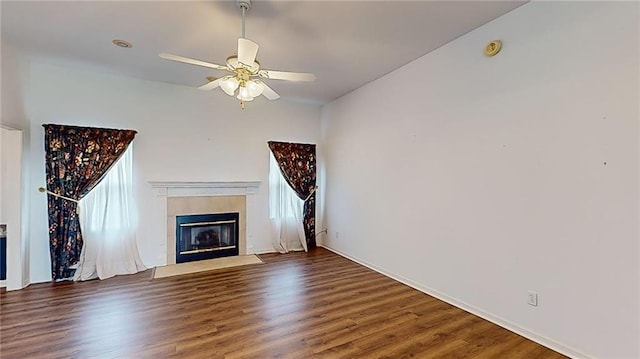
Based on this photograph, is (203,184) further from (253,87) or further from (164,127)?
(253,87)

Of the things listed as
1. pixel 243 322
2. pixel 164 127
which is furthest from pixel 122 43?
pixel 243 322

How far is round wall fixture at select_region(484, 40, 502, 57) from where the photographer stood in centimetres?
280

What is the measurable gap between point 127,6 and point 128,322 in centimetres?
293

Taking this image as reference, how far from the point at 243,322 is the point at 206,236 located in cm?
262

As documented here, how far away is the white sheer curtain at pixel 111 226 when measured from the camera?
404 centimetres

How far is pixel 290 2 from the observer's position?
2.52 meters

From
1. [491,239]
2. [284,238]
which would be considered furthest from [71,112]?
[491,239]

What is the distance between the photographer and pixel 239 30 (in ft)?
9.77

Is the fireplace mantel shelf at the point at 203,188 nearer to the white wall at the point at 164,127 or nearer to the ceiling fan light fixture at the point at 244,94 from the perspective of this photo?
the white wall at the point at 164,127

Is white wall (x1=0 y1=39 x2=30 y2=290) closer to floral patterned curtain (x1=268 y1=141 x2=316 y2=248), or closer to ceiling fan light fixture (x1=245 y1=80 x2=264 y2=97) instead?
ceiling fan light fixture (x1=245 y1=80 x2=264 y2=97)

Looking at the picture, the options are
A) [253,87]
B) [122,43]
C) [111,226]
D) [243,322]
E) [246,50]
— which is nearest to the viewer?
[246,50]

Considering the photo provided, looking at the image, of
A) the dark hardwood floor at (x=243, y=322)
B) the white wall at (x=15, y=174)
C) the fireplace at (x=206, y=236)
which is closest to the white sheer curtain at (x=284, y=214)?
the fireplace at (x=206, y=236)

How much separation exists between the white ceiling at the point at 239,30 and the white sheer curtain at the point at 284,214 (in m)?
2.26

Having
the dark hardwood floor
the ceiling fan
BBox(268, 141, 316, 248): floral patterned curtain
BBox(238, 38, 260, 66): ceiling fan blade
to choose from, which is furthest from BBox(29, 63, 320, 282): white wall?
BBox(238, 38, 260, 66): ceiling fan blade
